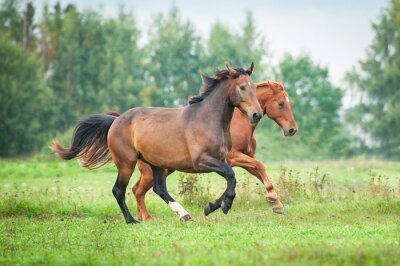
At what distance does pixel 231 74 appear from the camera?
12789 mm

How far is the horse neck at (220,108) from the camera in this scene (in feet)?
41.7

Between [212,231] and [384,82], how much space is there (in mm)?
49030

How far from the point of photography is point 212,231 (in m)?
11.2

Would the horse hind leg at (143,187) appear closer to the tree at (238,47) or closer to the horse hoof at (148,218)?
the horse hoof at (148,218)

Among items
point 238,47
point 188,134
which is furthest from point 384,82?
point 188,134

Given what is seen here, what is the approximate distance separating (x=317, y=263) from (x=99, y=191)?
1328cm

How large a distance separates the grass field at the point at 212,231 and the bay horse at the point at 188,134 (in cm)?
89

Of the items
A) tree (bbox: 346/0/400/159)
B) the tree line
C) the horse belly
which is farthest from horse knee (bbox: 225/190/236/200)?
tree (bbox: 346/0/400/159)

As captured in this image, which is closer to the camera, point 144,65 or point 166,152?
point 166,152

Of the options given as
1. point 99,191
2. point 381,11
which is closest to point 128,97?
point 381,11

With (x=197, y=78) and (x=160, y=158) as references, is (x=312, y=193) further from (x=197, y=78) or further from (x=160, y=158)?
(x=197, y=78)

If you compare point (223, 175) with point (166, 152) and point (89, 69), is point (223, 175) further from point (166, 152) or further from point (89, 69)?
point (89, 69)

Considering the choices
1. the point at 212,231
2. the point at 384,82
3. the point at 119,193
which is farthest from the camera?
the point at 384,82

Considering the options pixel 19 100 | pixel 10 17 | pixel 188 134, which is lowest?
pixel 19 100
